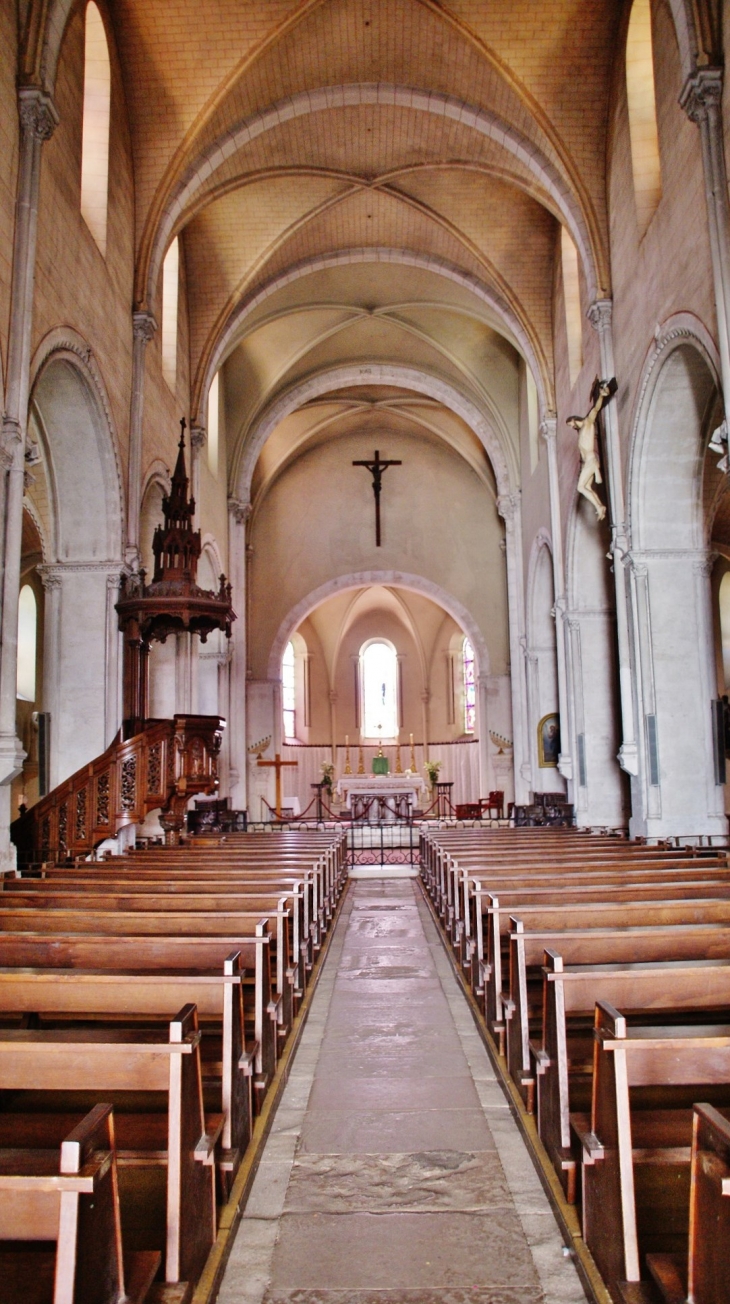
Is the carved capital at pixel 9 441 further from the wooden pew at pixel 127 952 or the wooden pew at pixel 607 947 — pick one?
the wooden pew at pixel 607 947

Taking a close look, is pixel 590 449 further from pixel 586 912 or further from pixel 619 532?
pixel 586 912

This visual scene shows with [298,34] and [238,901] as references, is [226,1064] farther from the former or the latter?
[298,34]

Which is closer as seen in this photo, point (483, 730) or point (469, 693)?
point (483, 730)

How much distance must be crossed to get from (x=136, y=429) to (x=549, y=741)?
1040 centimetres

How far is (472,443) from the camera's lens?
25.8m

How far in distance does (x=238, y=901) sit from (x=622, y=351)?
959cm

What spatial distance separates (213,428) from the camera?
67.2 feet

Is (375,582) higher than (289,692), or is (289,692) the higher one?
(375,582)

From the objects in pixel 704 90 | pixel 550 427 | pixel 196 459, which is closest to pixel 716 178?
pixel 704 90

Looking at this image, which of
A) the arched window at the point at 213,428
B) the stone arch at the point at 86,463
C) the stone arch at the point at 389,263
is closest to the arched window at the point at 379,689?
the arched window at the point at 213,428

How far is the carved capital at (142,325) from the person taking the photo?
13.5 m

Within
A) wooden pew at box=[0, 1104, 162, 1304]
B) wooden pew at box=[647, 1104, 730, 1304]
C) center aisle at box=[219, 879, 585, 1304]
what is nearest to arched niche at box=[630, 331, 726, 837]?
center aisle at box=[219, 879, 585, 1304]

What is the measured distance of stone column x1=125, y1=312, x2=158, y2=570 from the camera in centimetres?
1291

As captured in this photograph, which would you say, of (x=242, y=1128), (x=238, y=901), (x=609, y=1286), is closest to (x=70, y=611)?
(x=238, y=901)
